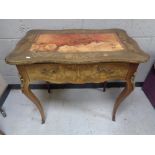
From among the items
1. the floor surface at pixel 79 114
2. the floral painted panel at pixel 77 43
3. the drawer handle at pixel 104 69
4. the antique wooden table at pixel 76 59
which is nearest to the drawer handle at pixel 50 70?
the antique wooden table at pixel 76 59

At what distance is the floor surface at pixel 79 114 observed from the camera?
1.35 metres

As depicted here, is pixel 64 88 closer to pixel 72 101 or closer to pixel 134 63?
pixel 72 101

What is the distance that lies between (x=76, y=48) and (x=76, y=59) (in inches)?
5.2

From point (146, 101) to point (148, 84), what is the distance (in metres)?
0.16

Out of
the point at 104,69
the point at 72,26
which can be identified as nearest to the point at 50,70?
the point at 104,69

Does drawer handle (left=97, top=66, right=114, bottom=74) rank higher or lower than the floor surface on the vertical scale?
higher

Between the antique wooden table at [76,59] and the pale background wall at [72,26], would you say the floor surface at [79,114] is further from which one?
the pale background wall at [72,26]

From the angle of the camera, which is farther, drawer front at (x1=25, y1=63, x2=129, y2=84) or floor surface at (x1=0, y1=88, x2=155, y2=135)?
floor surface at (x1=0, y1=88, x2=155, y2=135)

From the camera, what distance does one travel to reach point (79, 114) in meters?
1.48

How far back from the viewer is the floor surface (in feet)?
4.44

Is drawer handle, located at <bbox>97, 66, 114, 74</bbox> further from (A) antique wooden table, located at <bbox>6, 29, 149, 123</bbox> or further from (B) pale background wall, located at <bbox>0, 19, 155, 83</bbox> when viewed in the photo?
(B) pale background wall, located at <bbox>0, 19, 155, 83</bbox>

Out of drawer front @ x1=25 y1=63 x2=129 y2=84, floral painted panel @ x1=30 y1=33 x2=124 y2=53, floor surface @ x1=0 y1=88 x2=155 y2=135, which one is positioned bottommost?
floor surface @ x1=0 y1=88 x2=155 y2=135

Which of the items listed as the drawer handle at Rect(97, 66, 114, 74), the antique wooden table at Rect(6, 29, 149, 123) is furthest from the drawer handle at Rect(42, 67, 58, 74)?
the drawer handle at Rect(97, 66, 114, 74)

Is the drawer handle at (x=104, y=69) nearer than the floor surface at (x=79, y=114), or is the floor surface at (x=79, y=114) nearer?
the drawer handle at (x=104, y=69)
